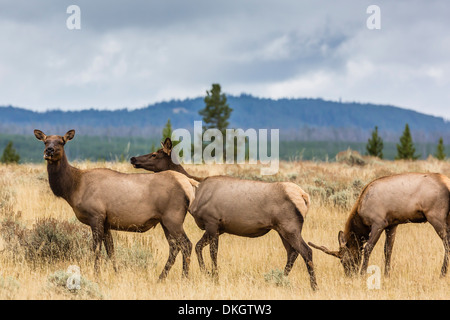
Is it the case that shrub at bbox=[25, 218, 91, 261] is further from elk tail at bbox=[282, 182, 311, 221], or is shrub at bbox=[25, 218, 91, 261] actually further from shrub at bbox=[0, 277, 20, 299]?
elk tail at bbox=[282, 182, 311, 221]

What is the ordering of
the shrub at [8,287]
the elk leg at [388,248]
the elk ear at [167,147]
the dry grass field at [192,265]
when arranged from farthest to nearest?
the elk ear at [167,147] < the elk leg at [388,248] < the dry grass field at [192,265] < the shrub at [8,287]

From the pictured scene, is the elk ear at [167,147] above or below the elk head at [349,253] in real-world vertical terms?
above

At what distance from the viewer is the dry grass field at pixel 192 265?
767 cm

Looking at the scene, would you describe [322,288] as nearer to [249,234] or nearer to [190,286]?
[249,234]

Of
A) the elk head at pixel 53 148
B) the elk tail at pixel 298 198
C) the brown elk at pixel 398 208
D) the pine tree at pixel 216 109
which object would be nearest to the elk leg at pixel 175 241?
the elk tail at pixel 298 198

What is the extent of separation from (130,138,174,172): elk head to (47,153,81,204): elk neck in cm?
154

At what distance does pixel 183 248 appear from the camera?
8.59m

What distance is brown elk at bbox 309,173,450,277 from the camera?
8.95m

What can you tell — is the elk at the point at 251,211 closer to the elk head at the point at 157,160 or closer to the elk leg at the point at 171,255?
the elk leg at the point at 171,255

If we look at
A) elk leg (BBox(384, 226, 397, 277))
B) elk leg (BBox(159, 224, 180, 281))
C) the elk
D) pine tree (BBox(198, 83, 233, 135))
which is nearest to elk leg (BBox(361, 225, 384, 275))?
elk leg (BBox(384, 226, 397, 277))

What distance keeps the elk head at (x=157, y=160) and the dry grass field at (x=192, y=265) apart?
1.44 meters
